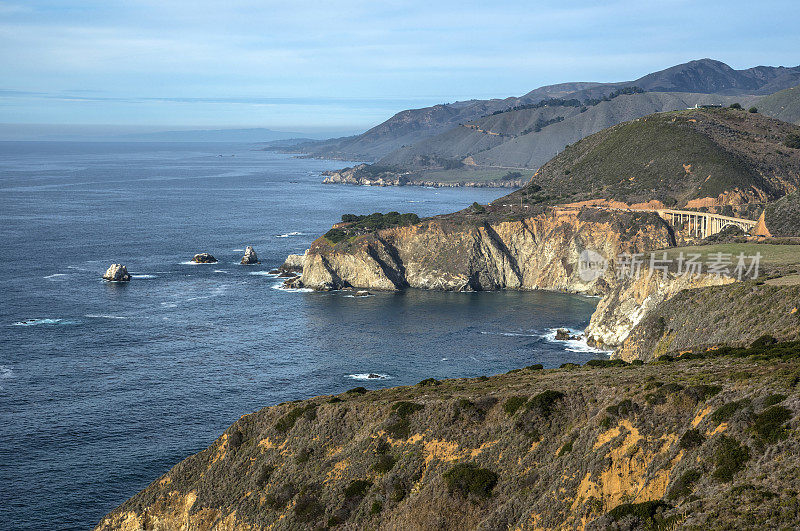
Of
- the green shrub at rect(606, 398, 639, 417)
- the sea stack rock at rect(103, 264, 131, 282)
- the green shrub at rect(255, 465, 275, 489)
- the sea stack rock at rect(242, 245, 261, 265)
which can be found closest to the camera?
the green shrub at rect(606, 398, 639, 417)

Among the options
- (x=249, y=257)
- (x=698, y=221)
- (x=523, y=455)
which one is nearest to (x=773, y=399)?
(x=523, y=455)

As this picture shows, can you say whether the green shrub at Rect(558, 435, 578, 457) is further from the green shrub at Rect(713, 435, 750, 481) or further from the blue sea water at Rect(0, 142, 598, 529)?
the blue sea water at Rect(0, 142, 598, 529)

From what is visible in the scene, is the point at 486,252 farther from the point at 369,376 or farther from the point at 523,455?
the point at 523,455

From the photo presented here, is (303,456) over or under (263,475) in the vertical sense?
over

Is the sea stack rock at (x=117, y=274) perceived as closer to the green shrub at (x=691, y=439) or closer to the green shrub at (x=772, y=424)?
the green shrub at (x=691, y=439)

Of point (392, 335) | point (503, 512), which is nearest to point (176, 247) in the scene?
A: point (392, 335)

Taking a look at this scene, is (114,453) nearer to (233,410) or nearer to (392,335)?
(233,410)

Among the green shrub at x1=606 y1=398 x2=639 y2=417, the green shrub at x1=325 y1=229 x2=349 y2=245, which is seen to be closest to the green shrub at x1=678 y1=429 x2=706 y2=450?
the green shrub at x1=606 y1=398 x2=639 y2=417
